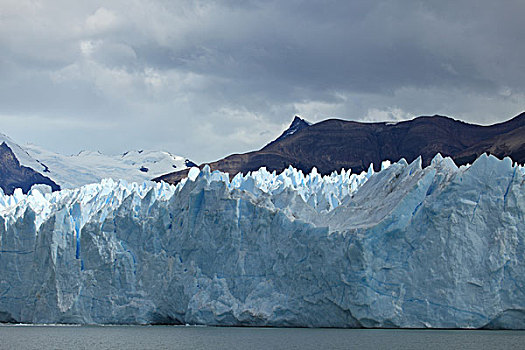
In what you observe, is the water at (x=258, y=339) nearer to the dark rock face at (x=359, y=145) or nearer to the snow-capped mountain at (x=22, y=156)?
the dark rock face at (x=359, y=145)

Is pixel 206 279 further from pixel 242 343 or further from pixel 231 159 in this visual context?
pixel 231 159

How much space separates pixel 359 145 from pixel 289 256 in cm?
3891

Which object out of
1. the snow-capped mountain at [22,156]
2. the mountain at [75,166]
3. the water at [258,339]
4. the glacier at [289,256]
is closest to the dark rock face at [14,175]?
the mountain at [75,166]

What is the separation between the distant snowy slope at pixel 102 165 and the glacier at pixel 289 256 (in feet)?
123

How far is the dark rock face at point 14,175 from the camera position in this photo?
66081mm

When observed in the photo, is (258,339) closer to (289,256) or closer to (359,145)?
(289,256)

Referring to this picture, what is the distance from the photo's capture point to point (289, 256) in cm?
2369

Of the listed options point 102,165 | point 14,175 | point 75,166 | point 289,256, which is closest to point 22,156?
point 75,166

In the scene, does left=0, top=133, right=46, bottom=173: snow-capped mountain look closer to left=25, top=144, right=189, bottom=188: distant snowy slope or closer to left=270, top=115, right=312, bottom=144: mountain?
left=25, top=144, right=189, bottom=188: distant snowy slope

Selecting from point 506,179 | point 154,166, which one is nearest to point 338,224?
point 506,179

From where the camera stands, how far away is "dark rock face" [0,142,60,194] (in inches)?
2602

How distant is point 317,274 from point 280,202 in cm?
496

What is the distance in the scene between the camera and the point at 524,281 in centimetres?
2067

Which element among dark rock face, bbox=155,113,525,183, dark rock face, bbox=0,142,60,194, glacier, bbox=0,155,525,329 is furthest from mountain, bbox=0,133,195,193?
glacier, bbox=0,155,525,329
